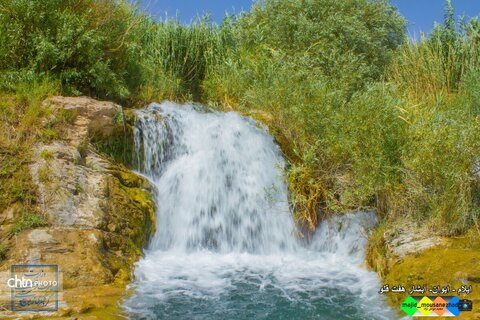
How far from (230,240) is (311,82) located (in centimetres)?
328

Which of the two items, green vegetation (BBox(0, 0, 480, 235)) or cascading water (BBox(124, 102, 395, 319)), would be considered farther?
green vegetation (BBox(0, 0, 480, 235))

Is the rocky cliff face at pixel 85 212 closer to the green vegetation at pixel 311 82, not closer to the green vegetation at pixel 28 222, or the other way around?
the green vegetation at pixel 28 222

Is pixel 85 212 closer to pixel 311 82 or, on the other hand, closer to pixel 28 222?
pixel 28 222

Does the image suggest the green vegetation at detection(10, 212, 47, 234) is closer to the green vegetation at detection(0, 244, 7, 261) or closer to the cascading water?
the green vegetation at detection(0, 244, 7, 261)

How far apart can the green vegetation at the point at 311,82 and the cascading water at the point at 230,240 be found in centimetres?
42

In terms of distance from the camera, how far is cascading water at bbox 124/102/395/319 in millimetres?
4992

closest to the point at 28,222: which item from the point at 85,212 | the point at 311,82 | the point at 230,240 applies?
the point at 85,212

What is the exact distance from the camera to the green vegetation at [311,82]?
6156 millimetres

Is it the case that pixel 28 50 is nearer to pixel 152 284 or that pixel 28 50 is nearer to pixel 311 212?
pixel 152 284

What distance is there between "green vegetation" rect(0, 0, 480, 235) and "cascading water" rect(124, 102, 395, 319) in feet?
1.36

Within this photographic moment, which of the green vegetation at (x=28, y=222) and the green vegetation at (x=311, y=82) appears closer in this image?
the green vegetation at (x=28, y=222)

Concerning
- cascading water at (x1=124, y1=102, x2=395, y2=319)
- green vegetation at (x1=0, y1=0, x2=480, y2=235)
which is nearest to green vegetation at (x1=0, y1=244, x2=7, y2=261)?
cascading water at (x1=124, y1=102, x2=395, y2=319)

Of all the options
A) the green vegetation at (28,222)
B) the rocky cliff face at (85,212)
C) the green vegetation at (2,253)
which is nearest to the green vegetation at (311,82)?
the rocky cliff face at (85,212)

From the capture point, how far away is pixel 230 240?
A: 698 centimetres
